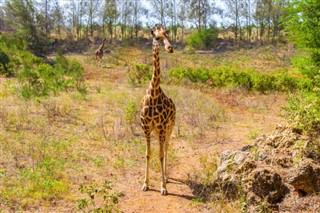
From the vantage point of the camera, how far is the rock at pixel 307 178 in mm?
5285

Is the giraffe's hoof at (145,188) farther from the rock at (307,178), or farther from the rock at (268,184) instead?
the rock at (307,178)

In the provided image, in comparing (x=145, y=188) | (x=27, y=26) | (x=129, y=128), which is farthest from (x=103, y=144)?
(x=27, y=26)

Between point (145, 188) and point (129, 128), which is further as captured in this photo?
point (129, 128)

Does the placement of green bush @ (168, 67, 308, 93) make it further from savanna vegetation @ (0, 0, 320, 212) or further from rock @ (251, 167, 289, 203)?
rock @ (251, 167, 289, 203)

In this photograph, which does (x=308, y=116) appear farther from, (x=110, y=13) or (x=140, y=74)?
(x=110, y=13)

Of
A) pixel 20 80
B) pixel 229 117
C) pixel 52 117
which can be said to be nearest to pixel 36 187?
pixel 52 117

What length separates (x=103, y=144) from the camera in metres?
9.21

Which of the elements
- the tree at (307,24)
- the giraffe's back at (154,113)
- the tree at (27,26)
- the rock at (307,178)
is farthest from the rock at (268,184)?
the tree at (27,26)

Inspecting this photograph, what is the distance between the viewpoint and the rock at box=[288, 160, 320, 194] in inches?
208

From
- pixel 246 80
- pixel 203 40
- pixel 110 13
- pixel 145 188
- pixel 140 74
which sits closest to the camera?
pixel 145 188

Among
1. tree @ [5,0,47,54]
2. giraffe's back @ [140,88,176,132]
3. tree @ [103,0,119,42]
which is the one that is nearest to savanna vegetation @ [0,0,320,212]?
giraffe's back @ [140,88,176,132]

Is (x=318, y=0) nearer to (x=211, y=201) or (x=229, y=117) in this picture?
(x=211, y=201)

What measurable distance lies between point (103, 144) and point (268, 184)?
5109 mm

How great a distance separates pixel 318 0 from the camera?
6.23 meters
